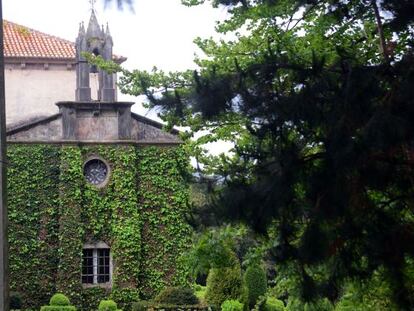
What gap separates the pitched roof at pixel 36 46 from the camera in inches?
1288

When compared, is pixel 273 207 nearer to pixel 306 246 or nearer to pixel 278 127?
pixel 306 246

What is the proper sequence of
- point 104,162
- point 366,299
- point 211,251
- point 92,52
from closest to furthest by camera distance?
point 366,299 < point 211,251 < point 104,162 < point 92,52

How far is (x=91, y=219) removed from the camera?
84.7 feet

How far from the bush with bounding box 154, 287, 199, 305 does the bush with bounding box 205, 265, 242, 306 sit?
0.56 m

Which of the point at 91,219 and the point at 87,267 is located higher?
the point at 91,219

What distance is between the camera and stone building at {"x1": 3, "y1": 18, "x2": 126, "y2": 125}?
3269 cm

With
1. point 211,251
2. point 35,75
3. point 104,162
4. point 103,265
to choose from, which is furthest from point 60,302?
point 211,251

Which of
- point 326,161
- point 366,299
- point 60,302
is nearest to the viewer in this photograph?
point 326,161

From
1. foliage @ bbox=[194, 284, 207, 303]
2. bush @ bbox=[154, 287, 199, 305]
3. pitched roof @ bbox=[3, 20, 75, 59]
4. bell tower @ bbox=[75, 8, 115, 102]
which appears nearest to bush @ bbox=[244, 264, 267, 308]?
foliage @ bbox=[194, 284, 207, 303]

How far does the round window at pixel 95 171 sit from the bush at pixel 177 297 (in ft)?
16.6

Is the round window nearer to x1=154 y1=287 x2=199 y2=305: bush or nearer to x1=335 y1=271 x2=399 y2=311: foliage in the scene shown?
x1=154 y1=287 x2=199 y2=305: bush

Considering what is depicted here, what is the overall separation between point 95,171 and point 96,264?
3455 millimetres

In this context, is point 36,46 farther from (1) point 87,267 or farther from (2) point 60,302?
(2) point 60,302

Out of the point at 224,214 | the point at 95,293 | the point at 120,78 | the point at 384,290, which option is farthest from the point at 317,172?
the point at 95,293
